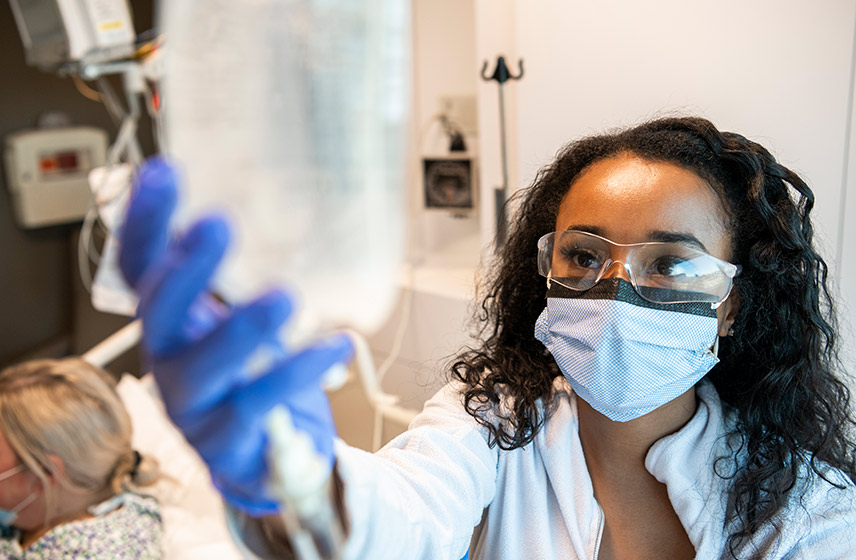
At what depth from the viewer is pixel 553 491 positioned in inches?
49.3

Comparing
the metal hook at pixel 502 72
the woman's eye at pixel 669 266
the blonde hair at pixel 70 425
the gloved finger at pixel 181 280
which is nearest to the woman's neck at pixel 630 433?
the woman's eye at pixel 669 266

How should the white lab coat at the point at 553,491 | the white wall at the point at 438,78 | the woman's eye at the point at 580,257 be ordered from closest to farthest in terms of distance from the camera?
the white lab coat at the point at 553,491, the woman's eye at the point at 580,257, the white wall at the point at 438,78

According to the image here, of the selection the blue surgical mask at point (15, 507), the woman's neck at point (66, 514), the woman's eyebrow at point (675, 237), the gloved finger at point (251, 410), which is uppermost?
the gloved finger at point (251, 410)

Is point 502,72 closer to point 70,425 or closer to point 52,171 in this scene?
point 70,425

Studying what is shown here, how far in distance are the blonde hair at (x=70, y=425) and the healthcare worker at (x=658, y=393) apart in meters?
1.01

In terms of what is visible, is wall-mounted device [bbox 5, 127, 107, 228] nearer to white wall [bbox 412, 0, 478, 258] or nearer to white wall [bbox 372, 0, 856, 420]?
white wall [bbox 412, 0, 478, 258]

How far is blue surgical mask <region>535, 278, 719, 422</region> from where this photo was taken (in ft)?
3.65

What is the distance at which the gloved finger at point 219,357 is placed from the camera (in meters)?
0.46

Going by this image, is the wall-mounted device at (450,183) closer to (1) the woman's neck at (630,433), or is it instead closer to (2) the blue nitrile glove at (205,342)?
(1) the woman's neck at (630,433)

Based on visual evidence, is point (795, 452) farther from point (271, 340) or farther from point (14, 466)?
point (14, 466)

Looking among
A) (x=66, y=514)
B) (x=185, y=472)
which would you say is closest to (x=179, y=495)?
(x=185, y=472)

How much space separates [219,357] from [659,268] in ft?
2.67

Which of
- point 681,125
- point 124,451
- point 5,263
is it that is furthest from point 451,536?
point 5,263

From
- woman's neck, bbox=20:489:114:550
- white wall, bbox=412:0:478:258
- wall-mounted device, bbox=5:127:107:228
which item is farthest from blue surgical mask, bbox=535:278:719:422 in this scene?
wall-mounted device, bbox=5:127:107:228
